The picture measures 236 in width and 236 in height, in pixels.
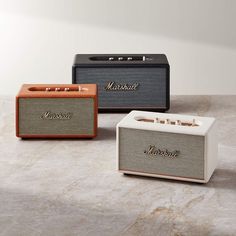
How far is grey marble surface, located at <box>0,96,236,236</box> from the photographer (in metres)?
2.21

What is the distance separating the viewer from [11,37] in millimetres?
3885

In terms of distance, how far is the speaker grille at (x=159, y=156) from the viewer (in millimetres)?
2486

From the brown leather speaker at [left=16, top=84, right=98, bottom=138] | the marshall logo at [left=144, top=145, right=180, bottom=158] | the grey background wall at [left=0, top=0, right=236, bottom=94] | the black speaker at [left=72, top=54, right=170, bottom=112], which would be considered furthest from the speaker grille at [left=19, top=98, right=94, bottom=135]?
the grey background wall at [left=0, top=0, right=236, bottom=94]

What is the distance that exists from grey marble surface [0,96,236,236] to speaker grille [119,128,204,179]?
0.04m

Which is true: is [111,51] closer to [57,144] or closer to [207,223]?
[57,144]

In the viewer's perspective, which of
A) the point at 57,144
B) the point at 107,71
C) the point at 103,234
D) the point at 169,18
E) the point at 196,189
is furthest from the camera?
the point at 169,18

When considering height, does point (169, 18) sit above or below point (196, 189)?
above

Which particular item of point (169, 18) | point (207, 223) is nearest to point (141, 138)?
point (207, 223)

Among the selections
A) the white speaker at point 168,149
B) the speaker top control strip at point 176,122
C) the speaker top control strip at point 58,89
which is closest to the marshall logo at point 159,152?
the white speaker at point 168,149

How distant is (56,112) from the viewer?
2916 mm

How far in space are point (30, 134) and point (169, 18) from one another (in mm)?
1092

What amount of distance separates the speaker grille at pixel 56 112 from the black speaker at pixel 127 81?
11.9 inches

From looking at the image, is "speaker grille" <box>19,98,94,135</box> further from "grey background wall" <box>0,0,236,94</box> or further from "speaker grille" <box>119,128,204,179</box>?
"grey background wall" <box>0,0,236,94</box>

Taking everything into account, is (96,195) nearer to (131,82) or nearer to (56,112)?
(56,112)
